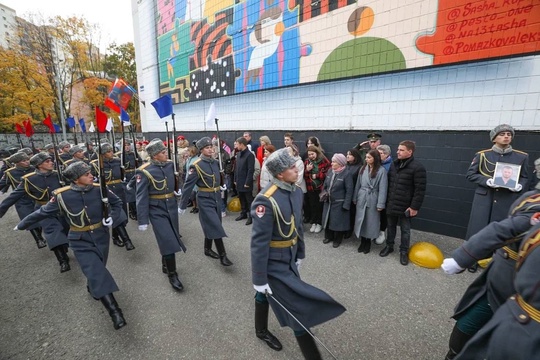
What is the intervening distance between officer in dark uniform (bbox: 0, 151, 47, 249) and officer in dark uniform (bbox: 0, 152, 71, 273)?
47 cm

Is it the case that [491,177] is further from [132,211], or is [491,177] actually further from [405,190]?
[132,211]

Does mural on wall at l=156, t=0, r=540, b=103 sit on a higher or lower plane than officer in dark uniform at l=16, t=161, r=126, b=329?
higher

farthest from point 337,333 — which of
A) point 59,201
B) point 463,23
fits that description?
point 463,23

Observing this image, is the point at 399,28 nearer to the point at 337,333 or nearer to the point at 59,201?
the point at 337,333

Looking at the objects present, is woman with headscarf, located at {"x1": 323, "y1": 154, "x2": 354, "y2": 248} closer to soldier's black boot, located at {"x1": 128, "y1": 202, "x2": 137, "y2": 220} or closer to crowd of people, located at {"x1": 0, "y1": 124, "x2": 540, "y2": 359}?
crowd of people, located at {"x1": 0, "y1": 124, "x2": 540, "y2": 359}

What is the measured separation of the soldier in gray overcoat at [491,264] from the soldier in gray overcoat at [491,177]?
95.7 inches

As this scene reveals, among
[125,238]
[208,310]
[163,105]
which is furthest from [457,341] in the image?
[125,238]

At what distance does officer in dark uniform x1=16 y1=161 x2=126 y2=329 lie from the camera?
3.10 m

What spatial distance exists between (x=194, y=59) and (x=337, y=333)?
10349 mm

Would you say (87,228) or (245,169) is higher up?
(245,169)

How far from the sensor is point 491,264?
2.02 metres

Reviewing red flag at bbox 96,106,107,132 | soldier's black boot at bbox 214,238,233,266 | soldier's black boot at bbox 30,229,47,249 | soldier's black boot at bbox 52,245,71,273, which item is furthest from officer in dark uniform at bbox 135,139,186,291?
soldier's black boot at bbox 30,229,47,249

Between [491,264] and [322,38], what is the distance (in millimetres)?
5980

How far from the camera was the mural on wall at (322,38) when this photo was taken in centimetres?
431
